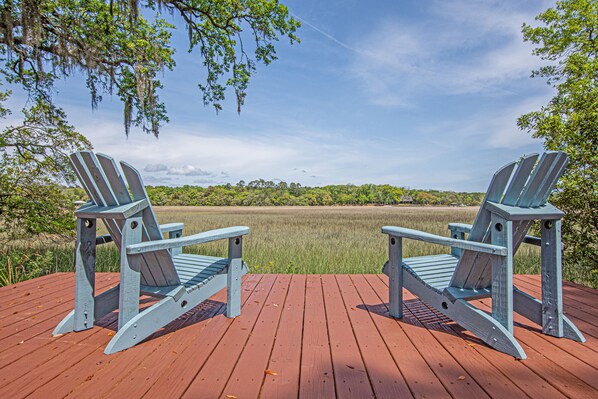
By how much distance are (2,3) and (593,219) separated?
9.47 m

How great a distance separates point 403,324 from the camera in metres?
2.26

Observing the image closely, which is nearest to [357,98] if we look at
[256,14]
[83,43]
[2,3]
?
[256,14]

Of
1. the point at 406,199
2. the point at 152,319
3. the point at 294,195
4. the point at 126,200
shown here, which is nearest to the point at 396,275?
the point at 152,319

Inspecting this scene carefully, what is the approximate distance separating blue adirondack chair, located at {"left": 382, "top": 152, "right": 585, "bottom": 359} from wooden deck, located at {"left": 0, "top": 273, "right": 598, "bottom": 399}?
136mm

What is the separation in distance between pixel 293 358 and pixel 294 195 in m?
52.7

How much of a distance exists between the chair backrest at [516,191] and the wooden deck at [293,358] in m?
0.52

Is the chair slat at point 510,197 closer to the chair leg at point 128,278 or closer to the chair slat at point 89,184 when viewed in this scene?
the chair leg at point 128,278

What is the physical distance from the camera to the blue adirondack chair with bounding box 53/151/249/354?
179 cm

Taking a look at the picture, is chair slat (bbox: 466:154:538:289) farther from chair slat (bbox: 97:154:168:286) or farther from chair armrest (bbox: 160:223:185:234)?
chair armrest (bbox: 160:223:185:234)

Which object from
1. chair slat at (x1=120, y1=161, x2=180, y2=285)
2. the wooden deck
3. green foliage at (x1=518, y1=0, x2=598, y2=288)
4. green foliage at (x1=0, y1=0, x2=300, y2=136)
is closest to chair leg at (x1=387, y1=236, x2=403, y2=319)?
the wooden deck

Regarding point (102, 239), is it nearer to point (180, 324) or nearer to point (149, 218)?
point (149, 218)

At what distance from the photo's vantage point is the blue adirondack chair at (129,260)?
5.86ft

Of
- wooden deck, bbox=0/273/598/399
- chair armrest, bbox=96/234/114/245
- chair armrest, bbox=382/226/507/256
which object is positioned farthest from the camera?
chair armrest, bbox=96/234/114/245

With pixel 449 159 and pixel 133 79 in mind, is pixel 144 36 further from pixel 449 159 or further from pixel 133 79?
pixel 449 159
